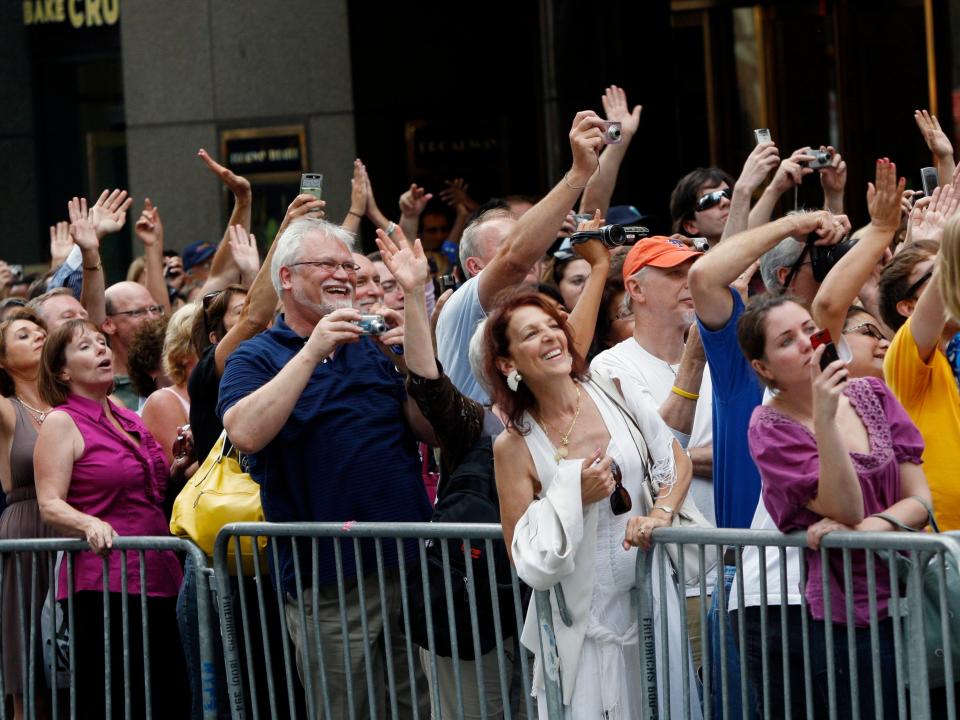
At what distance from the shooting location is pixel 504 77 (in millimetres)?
13477

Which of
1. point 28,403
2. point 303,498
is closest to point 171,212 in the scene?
point 28,403

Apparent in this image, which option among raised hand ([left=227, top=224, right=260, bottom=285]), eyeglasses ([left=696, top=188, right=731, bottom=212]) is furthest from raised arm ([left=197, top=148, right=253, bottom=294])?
eyeglasses ([left=696, top=188, right=731, bottom=212])

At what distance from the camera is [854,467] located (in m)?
4.68

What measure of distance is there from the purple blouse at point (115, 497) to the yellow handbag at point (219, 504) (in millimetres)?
493

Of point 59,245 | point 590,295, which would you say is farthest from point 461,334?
point 59,245

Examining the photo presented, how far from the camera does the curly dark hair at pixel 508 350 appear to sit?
5.14 meters

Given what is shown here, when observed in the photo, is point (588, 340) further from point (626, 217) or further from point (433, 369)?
point (626, 217)

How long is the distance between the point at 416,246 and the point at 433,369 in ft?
1.77

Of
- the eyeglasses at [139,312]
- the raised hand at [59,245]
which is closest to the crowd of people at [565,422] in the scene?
the eyeglasses at [139,312]

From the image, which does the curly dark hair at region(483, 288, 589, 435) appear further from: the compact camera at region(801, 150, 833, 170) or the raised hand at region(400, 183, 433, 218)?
the raised hand at region(400, 183, 433, 218)

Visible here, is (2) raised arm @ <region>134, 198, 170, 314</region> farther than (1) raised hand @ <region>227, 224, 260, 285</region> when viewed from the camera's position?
Yes

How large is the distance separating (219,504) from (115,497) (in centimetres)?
86

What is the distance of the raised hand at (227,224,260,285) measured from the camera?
797cm

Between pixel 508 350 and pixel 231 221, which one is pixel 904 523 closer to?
pixel 508 350
